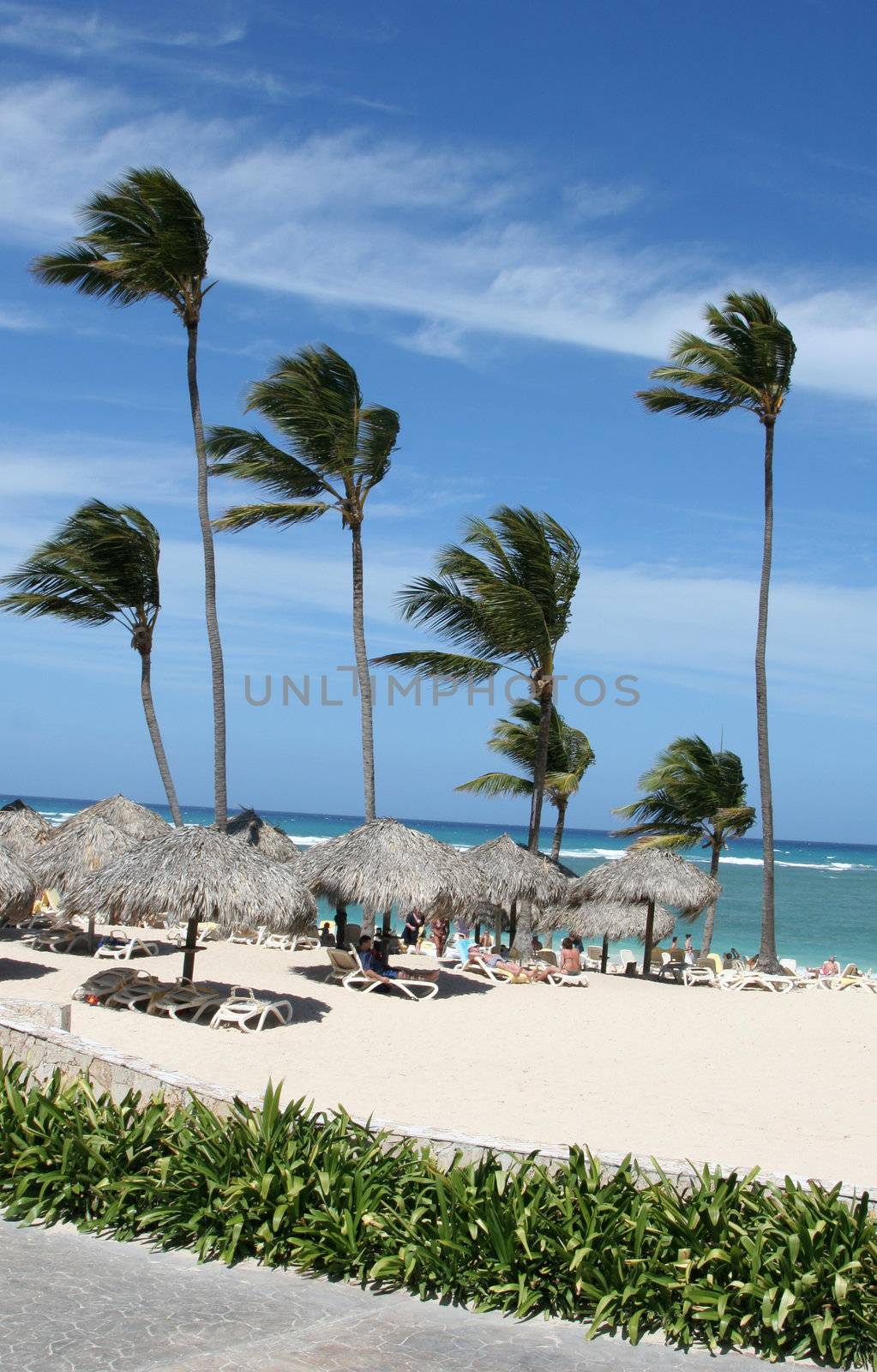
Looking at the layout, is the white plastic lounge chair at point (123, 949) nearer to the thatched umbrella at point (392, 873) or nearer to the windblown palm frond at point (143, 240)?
the thatched umbrella at point (392, 873)

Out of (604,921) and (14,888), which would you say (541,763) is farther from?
(14,888)

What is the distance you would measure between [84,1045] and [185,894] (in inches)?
164

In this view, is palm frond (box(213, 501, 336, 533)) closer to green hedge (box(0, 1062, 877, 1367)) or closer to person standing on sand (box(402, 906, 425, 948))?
person standing on sand (box(402, 906, 425, 948))

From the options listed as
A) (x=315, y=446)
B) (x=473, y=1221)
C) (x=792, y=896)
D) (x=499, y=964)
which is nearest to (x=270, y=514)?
(x=315, y=446)

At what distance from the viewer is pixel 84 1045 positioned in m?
6.31

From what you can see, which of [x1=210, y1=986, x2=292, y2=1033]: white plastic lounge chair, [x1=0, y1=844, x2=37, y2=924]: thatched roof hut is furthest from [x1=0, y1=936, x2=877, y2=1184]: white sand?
[x1=0, y1=844, x2=37, y2=924]: thatched roof hut

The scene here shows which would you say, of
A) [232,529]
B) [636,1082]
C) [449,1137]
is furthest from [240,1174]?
[232,529]

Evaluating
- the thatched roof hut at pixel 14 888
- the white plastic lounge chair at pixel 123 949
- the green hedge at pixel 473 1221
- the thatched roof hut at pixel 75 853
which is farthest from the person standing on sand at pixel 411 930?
the green hedge at pixel 473 1221

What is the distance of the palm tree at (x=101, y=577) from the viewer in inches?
795

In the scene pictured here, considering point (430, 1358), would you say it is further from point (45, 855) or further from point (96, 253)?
point (96, 253)

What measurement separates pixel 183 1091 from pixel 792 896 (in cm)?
5582

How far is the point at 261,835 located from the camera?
16969mm

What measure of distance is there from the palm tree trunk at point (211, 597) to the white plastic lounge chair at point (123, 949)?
2068 millimetres

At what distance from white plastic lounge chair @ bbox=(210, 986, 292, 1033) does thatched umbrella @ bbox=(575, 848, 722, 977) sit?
267 inches
